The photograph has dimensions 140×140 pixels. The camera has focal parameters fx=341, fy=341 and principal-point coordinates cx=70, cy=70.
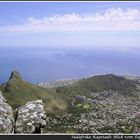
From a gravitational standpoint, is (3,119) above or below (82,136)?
below

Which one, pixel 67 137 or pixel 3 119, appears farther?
pixel 3 119

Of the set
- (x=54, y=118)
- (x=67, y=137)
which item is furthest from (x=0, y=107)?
(x=54, y=118)

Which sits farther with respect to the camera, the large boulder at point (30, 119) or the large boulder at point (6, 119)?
the large boulder at point (30, 119)

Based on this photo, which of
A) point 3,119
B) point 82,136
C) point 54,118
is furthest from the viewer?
point 54,118

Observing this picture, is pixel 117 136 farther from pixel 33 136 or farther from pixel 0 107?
pixel 0 107

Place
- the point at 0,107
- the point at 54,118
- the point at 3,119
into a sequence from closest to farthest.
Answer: the point at 3,119 < the point at 0,107 < the point at 54,118

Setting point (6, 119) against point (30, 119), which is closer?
point (6, 119)

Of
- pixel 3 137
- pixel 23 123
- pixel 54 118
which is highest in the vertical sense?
pixel 3 137

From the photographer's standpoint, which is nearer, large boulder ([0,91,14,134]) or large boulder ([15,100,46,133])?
large boulder ([0,91,14,134])
